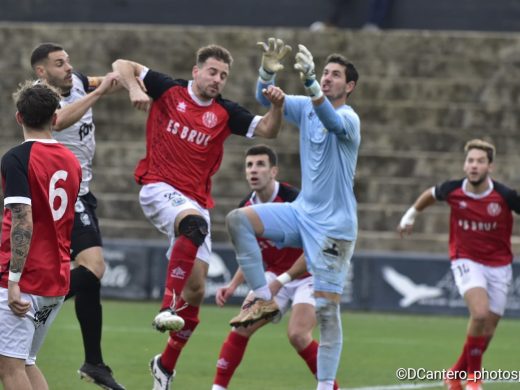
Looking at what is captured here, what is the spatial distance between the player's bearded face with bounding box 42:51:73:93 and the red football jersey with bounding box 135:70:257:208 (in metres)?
0.63

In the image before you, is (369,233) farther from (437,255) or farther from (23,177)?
(23,177)

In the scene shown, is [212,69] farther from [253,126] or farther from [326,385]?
[326,385]

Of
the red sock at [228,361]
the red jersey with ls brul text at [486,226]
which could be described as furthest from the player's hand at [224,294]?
the red jersey with ls brul text at [486,226]

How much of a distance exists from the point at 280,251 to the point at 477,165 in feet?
6.69

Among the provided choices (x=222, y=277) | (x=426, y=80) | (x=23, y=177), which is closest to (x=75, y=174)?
(x=23, y=177)

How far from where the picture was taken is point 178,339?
31.5ft

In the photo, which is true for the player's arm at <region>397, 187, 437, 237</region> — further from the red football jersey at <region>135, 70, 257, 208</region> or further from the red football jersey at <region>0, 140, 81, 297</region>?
the red football jersey at <region>0, 140, 81, 297</region>

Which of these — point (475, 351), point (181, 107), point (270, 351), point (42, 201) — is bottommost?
point (270, 351)

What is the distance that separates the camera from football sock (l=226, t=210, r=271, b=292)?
8781mm

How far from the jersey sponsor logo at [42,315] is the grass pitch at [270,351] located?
2757mm

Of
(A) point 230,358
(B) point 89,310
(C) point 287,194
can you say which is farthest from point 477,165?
(B) point 89,310

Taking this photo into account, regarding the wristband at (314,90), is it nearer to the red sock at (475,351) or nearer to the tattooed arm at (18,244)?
the tattooed arm at (18,244)

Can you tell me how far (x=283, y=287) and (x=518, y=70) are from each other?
12.3 meters

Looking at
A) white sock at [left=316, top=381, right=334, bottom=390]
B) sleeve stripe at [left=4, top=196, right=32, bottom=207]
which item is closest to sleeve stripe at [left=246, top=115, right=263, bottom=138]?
white sock at [left=316, top=381, right=334, bottom=390]
